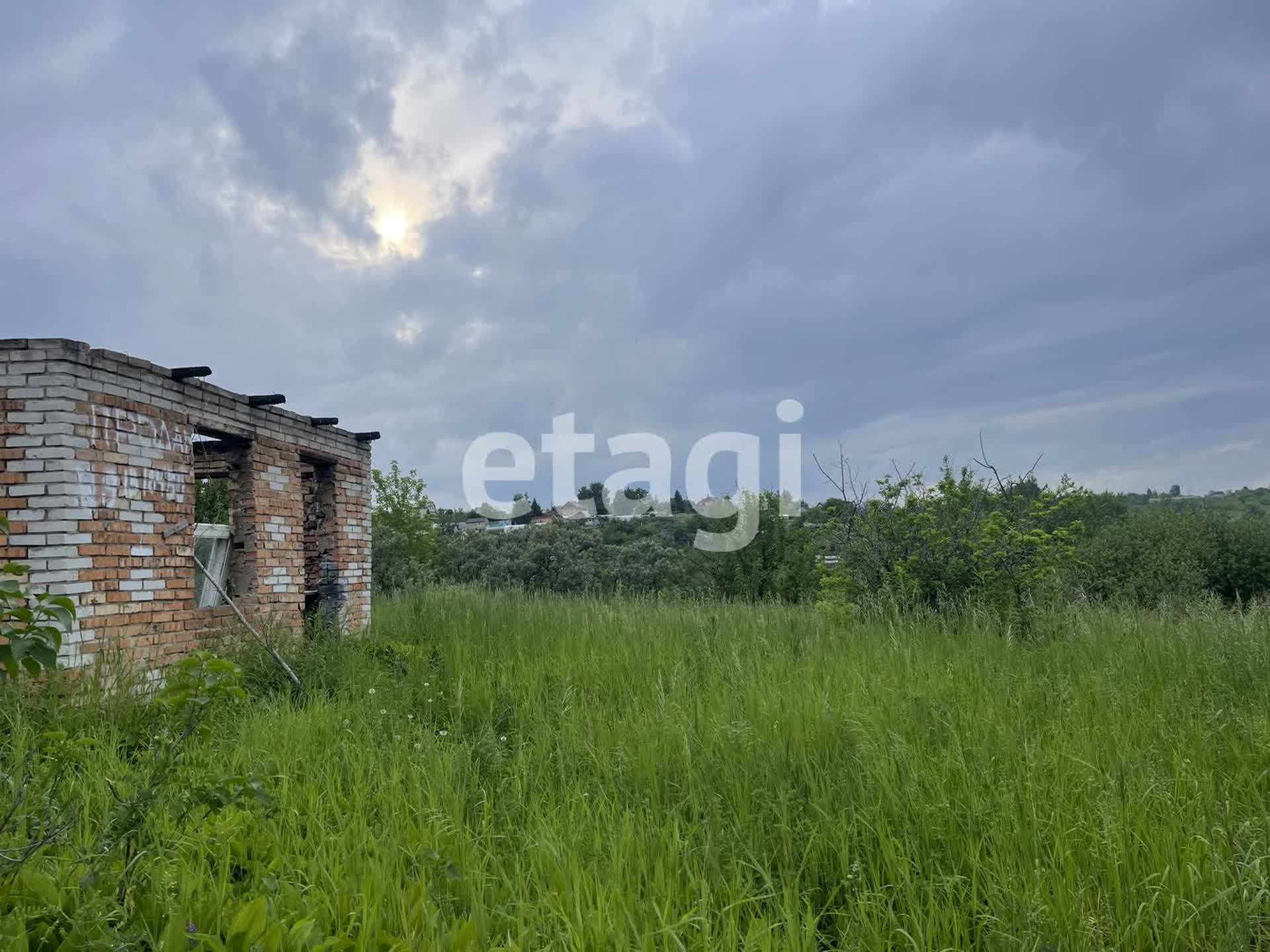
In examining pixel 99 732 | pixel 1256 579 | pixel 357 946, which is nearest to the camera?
pixel 357 946

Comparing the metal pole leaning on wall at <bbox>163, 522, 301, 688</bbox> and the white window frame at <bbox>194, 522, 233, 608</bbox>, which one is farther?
the white window frame at <bbox>194, 522, 233, 608</bbox>

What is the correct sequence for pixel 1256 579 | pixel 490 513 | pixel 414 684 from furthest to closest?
1. pixel 490 513
2. pixel 1256 579
3. pixel 414 684

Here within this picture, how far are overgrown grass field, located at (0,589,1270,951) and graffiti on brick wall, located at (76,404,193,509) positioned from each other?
6.14 ft

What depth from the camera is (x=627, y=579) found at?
2670 cm

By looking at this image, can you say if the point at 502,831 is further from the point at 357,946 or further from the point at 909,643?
the point at 909,643

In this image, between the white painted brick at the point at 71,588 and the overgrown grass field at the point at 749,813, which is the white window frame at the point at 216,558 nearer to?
the white painted brick at the point at 71,588

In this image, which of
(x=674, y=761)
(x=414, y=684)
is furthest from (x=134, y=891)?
(x=414, y=684)

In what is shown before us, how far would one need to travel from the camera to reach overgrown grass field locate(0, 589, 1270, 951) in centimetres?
255

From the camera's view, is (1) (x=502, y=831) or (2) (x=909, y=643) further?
(2) (x=909, y=643)

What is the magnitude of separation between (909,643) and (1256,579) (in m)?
23.0

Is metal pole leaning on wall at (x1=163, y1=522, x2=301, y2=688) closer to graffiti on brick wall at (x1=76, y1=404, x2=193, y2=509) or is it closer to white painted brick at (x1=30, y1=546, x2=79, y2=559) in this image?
graffiti on brick wall at (x1=76, y1=404, x2=193, y2=509)

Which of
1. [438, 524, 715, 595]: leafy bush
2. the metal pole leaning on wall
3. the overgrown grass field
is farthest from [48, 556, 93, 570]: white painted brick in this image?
[438, 524, 715, 595]: leafy bush

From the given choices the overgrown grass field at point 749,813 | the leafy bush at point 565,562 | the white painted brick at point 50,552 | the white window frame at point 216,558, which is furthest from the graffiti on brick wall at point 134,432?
the leafy bush at point 565,562

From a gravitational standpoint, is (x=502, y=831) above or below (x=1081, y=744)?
below
